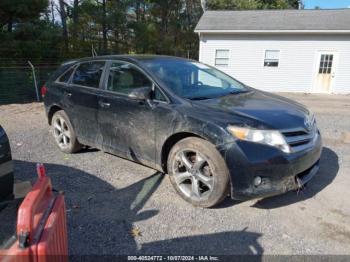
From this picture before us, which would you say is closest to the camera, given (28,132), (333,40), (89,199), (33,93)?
(89,199)

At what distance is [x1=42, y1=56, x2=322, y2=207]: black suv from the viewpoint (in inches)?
126

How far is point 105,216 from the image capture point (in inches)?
132

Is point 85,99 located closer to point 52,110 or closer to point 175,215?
point 52,110

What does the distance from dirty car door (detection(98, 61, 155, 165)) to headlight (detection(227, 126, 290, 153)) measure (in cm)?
109

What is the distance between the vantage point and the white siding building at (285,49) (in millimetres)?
15297

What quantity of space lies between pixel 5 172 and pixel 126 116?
63.3 inches

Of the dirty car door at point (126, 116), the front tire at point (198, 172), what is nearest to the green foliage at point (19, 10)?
the dirty car door at point (126, 116)

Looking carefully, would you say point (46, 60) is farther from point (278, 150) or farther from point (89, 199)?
point (278, 150)

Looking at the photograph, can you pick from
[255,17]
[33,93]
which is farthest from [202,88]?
[255,17]

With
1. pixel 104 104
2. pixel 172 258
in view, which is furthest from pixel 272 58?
pixel 172 258

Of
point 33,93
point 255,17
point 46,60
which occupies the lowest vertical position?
point 33,93

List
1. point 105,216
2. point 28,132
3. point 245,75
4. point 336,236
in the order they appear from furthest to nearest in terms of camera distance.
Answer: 1. point 245,75
2. point 28,132
3. point 105,216
4. point 336,236

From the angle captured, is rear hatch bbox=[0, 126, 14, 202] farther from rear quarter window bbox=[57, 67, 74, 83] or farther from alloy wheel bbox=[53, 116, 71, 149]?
rear quarter window bbox=[57, 67, 74, 83]

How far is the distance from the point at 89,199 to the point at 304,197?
256cm
